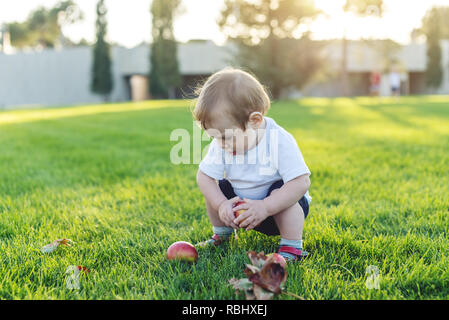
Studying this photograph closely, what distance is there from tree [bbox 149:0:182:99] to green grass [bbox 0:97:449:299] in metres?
25.1

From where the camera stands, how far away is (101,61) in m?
28.8

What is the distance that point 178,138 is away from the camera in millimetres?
5898

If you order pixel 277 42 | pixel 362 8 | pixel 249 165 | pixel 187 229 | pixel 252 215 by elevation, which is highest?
pixel 362 8

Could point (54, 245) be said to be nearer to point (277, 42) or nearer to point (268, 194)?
point (268, 194)

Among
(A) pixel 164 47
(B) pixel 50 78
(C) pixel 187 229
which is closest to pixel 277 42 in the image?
(A) pixel 164 47

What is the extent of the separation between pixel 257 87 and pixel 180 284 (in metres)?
0.90

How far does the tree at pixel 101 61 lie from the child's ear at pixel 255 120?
2906 cm

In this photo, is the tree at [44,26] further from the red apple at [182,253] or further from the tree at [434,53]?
the red apple at [182,253]

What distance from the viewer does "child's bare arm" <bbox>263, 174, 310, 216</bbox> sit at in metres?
1.66

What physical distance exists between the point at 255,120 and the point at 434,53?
36.3 m

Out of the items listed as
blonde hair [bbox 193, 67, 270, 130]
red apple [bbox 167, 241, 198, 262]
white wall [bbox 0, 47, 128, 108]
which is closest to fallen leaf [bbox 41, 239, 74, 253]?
red apple [bbox 167, 241, 198, 262]

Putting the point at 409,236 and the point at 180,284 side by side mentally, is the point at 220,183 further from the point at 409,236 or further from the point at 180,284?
the point at 409,236

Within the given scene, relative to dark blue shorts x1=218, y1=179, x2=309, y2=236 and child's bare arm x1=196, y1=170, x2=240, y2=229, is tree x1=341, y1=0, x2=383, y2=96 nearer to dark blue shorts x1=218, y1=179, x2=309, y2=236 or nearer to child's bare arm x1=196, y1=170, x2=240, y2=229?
dark blue shorts x1=218, y1=179, x2=309, y2=236

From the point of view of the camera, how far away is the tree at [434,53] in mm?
32031
